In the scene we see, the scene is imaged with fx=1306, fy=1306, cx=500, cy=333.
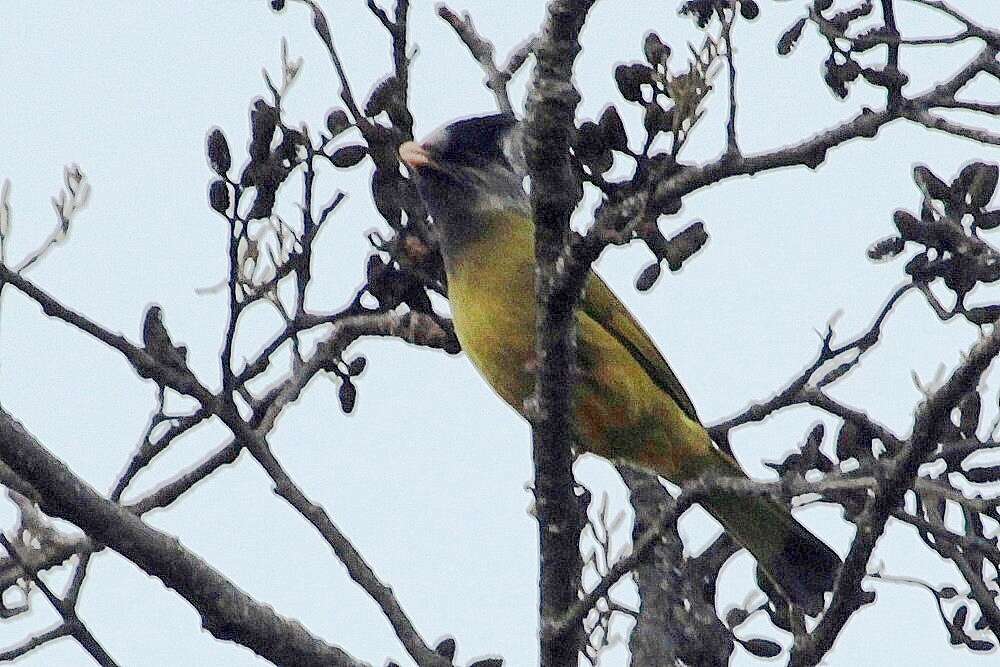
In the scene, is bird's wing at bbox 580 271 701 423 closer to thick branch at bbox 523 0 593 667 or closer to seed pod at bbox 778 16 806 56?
thick branch at bbox 523 0 593 667

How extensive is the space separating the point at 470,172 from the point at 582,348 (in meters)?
0.88

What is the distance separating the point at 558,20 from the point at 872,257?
3.44 feet

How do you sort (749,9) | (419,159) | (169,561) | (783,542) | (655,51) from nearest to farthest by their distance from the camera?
1. (655,51)
2. (169,561)
3. (749,9)
4. (419,159)
5. (783,542)

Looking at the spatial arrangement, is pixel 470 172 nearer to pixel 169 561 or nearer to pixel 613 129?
pixel 613 129

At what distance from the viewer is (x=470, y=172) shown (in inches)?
197

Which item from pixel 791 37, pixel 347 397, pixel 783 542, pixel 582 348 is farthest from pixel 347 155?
pixel 783 542

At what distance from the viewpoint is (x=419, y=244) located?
3467 mm

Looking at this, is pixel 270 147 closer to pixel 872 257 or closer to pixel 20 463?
pixel 20 463

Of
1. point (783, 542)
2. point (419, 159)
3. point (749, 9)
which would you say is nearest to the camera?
point (749, 9)

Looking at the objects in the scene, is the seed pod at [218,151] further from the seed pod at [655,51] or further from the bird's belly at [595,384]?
the bird's belly at [595,384]

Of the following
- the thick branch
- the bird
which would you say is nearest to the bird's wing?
the bird

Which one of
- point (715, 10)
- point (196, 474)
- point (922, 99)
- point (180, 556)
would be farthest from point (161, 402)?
point (922, 99)

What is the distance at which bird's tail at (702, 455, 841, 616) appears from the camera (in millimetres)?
4727

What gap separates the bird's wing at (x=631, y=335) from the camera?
486 cm
